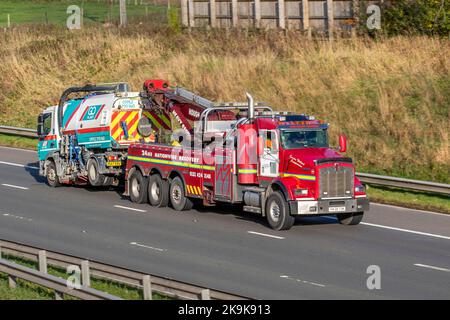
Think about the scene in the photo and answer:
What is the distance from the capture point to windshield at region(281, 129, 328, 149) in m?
24.4

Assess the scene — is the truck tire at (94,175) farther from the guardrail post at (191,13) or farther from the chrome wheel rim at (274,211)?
the guardrail post at (191,13)

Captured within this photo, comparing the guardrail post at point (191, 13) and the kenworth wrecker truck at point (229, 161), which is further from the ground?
the guardrail post at point (191, 13)

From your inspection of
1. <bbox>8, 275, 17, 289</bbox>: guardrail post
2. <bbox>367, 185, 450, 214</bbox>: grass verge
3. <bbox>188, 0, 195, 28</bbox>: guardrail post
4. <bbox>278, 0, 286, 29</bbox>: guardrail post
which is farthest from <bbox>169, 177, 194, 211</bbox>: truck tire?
<bbox>188, 0, 195, 28</bbox>: guardrail post

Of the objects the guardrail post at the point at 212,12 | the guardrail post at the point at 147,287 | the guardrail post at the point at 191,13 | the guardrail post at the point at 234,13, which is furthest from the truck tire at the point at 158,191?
the guardrail post at the point at 191,13

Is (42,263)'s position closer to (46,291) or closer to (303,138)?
(46,291)

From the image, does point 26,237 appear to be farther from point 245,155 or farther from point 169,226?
point 245,155

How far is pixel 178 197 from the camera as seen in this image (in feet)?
89.2

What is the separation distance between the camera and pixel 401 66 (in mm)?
37250

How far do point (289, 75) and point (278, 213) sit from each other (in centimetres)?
1639

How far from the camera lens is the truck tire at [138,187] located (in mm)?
28312

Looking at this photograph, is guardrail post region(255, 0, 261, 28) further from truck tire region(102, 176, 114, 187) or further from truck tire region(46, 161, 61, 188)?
truck tire region(102, 176, 114, 187)

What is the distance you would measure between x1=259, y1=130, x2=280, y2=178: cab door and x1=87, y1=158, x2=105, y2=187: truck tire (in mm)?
7245

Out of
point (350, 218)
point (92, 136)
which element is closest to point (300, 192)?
point (350, 218)
